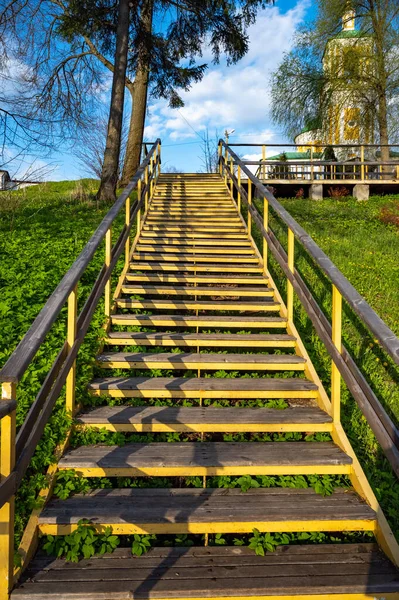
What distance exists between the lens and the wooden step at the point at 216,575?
1978 millimetres

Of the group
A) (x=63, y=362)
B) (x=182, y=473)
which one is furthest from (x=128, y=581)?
(x=63, y=362)

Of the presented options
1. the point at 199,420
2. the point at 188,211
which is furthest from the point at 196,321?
the point at 188,211

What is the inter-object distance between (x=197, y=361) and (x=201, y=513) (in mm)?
1499

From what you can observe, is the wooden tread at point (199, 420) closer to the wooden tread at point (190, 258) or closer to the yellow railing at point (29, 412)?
the yellow railing at point (29, 412)

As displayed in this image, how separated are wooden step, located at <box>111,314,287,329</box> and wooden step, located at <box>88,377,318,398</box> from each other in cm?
85

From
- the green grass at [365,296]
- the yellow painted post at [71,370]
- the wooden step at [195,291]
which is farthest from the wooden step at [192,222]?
the yellow painted post at [71,370]

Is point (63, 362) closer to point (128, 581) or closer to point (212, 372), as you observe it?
point (128, 581)

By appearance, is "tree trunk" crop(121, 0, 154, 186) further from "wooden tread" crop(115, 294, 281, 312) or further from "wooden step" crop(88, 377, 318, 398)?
"wooden step" crop(88, 377, 318, 398)

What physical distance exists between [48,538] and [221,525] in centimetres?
90

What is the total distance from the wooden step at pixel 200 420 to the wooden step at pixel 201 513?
525mm

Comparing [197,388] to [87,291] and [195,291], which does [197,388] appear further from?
[87,291]

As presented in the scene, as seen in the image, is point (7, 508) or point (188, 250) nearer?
point (7, 508)

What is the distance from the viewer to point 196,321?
4297 mm

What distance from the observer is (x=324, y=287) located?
19.0 ft
